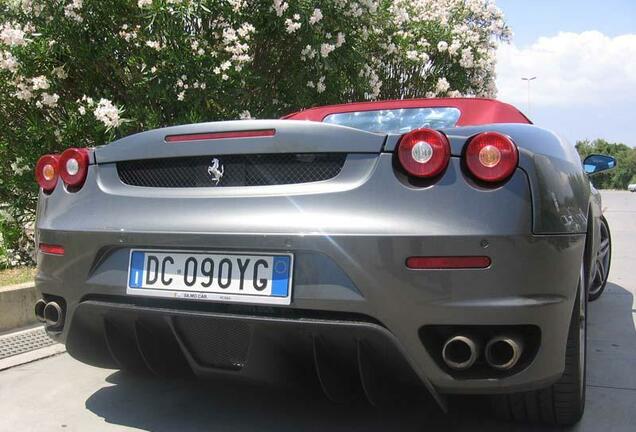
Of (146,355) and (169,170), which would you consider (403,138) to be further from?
(146,355)

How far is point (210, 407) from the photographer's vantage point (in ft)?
9.05

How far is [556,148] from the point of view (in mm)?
2414

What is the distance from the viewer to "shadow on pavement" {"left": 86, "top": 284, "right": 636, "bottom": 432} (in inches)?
99.6

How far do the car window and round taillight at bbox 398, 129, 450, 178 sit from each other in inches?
31.1

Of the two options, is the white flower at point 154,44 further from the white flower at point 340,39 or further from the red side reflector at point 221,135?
the red side reflector at point 221,135

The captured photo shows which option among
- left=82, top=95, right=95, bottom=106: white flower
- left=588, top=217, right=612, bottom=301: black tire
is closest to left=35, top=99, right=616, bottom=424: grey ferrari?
left=588, top=217, right=612, bottom=301: black tire

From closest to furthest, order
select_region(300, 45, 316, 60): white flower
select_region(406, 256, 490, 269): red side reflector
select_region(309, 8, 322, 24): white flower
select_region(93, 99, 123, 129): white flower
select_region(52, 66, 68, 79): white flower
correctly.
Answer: select_region(406, 256, 490, 269): red side reflector, select_region(93, 99, 123, 129): white flower, select_region(52, 66, 68, 79): white flower, select_region(309, 8, 322, 24): white flower, select_region(300, 45, 316, 60): white flower

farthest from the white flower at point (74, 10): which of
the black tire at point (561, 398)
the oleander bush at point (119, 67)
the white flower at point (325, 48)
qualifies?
the black tire at point (561, 398)

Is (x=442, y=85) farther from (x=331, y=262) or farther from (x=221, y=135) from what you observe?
(x=331, y=262)

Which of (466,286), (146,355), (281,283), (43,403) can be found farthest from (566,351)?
(43,403)

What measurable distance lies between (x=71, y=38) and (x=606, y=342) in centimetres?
475

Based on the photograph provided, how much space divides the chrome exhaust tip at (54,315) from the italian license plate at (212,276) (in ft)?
1.32

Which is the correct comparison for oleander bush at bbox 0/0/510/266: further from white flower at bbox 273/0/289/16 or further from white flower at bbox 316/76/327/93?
white flower at bbox 316/76/327/93

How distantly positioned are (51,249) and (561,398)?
198cm
